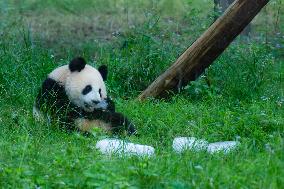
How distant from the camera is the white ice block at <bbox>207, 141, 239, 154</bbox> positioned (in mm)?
5797

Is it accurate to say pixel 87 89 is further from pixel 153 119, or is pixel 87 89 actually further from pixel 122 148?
pixel 122 148

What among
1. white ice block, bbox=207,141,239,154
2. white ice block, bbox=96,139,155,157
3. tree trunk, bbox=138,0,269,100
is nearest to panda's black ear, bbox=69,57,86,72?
white ice block, bbox=96,139,155,157

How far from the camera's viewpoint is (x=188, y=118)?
282 inches

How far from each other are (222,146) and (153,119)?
1.27 m

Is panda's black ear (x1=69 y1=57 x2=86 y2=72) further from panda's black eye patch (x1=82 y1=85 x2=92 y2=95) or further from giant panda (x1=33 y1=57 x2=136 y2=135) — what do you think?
panda's black eye patch (x1=82 y1=85 x2=92 y2=95)

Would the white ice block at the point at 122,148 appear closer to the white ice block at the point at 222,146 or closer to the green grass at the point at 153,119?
the green grass at the point at 153,119

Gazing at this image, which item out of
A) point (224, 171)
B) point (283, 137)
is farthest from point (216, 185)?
point (283, 137)

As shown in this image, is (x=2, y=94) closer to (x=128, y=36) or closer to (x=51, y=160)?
(x=128, y=36)

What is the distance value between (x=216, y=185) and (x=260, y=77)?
371 cm

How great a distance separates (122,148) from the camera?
5805mm

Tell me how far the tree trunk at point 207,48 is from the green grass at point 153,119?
0.15 m

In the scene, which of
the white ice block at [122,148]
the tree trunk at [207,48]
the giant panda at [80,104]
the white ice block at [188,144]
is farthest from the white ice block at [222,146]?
the tree trunk at [207,48]

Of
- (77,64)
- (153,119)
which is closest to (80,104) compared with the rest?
(77,64)

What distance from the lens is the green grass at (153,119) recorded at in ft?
16.0
